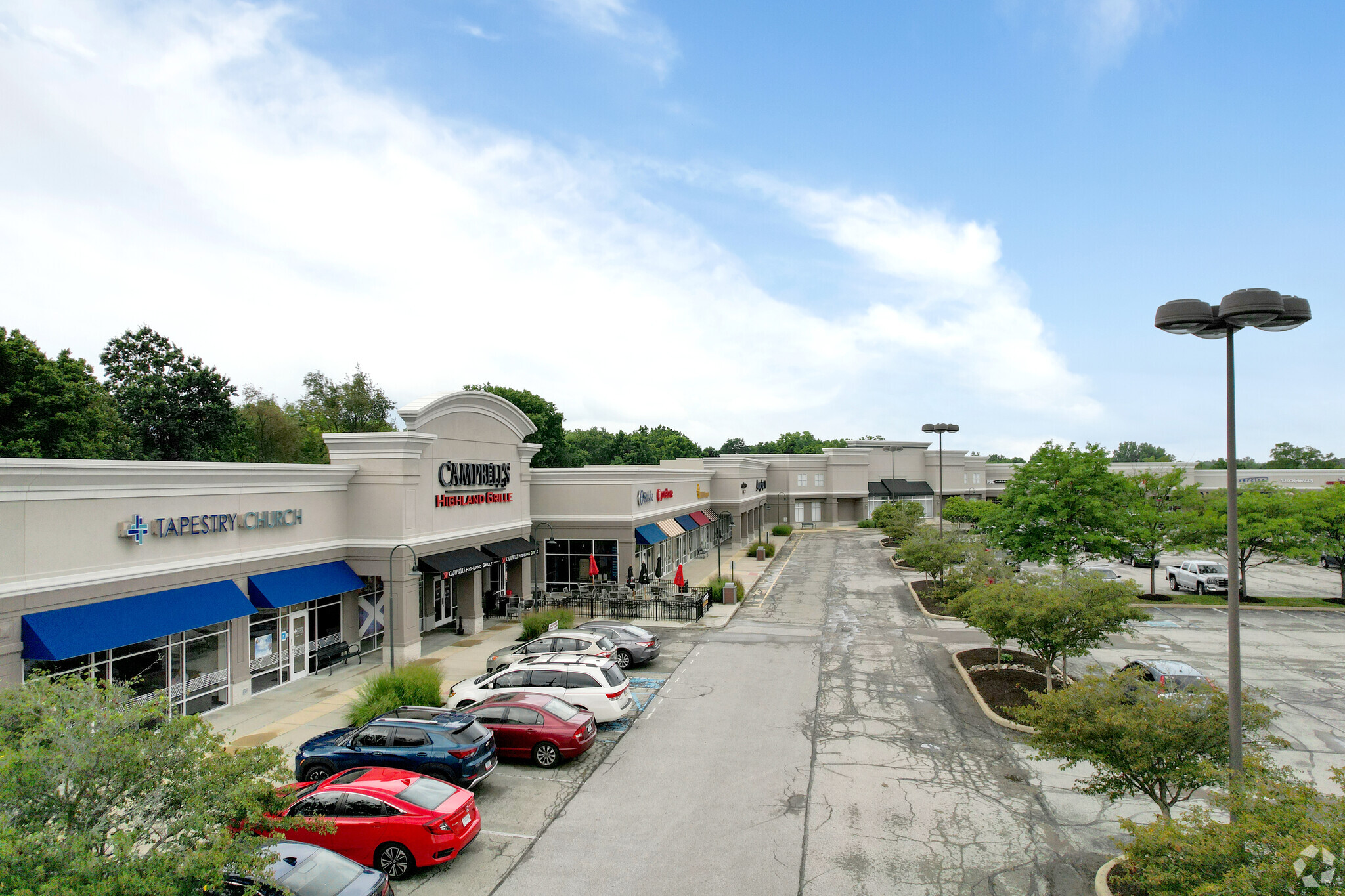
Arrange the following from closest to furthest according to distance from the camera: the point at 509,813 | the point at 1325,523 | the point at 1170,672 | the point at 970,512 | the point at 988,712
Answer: the point at 509,813 → the point at 988,712 → the point at 1170,672 → the point at 1325,523 → the point at 970,512

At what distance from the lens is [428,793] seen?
1150 centimetres

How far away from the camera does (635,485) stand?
36188 millimetres

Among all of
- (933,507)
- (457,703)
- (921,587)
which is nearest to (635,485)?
(921,587)

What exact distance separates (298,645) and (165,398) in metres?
35.5

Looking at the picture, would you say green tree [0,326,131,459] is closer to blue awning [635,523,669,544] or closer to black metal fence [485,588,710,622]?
black metal fence [485,588,710,622]

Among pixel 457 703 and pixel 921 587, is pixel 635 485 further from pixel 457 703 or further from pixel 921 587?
pixel 457 703

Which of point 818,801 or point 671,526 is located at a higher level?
point 671,526

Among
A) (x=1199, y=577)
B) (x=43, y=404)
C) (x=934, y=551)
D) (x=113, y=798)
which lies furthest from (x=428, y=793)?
(x=1199, y=577)

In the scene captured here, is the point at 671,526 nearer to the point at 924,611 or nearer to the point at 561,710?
the point at 924,611

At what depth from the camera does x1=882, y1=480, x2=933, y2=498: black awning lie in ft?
256

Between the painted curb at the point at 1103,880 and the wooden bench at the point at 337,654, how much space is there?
20.8 metres

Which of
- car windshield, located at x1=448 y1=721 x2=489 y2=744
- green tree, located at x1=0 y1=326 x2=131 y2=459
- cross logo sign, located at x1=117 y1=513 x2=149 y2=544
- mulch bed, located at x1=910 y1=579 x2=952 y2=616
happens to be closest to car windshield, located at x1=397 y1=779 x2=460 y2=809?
car windshield, located at x1=448 y1=721 x2=489 y2=744

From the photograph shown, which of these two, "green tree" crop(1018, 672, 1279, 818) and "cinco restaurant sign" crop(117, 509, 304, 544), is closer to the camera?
"green tree" crop(1018, 672, 1279, 818)

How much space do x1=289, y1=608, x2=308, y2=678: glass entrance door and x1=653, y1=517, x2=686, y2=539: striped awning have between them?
66.8 feet
